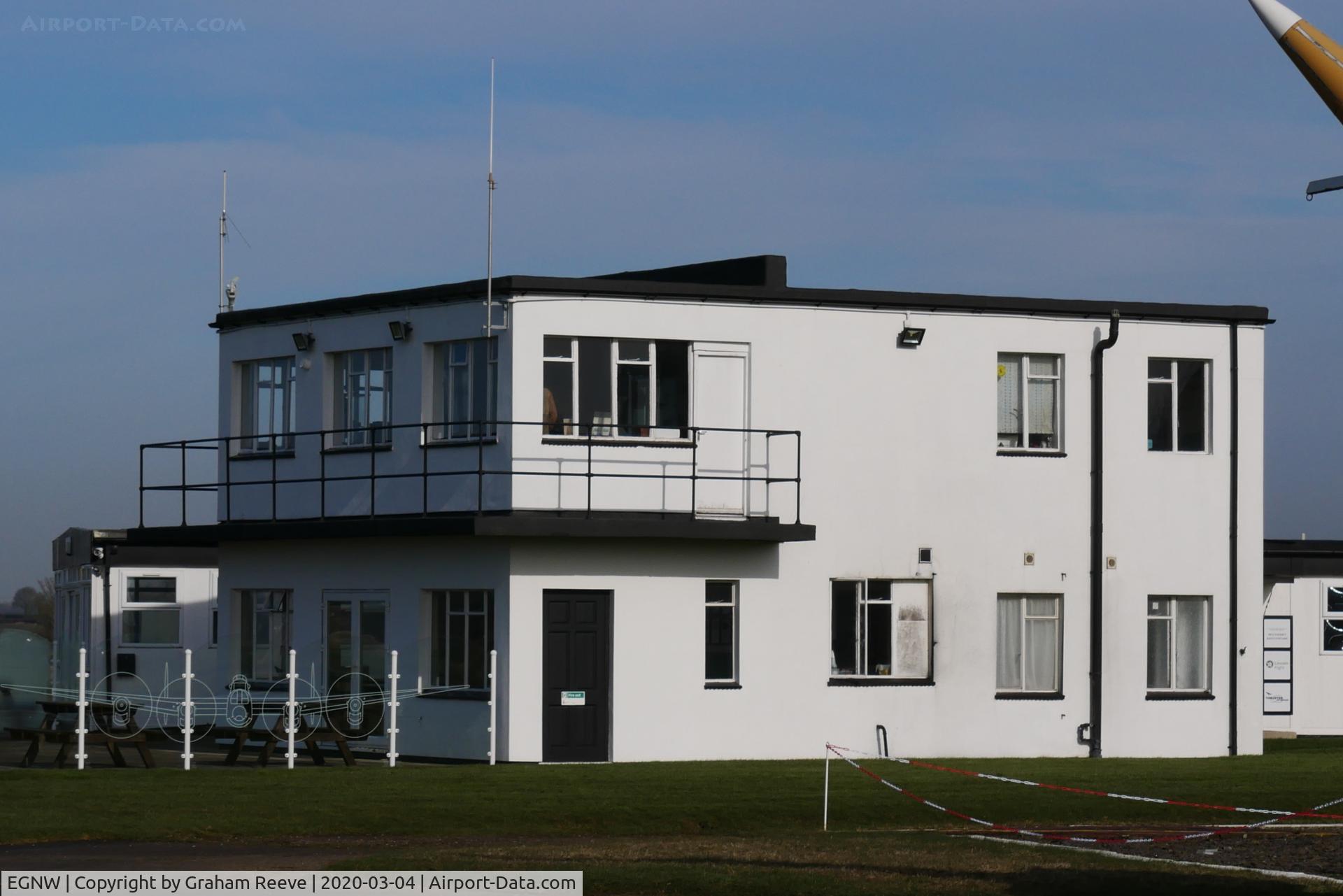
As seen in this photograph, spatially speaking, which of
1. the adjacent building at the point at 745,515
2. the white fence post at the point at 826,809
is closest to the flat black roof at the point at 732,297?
the adjacent building at the point at 745,515

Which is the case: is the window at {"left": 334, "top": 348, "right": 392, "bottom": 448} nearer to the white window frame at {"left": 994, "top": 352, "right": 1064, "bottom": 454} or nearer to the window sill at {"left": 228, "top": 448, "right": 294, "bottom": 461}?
the window sill at {"left": 228, "top": 448, "right": 294, "bottom": 461}

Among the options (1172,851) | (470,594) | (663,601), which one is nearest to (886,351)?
(663,601)

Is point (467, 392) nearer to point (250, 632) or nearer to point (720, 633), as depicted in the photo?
point (720, 633)

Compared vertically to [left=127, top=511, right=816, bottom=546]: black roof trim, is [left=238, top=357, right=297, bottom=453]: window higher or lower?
higher

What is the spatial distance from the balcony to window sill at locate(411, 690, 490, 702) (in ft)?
7.70

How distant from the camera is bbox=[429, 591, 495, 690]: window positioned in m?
28.2

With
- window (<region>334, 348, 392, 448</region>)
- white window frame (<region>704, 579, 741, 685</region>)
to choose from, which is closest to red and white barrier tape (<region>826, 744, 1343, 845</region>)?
white window frame (<region>704, 579, 741, 685</region>)

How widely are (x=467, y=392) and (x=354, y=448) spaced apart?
230cm

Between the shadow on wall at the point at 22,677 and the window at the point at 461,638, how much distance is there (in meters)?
5.33

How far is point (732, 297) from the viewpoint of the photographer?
2892cm

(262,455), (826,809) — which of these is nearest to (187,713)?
(262,455)

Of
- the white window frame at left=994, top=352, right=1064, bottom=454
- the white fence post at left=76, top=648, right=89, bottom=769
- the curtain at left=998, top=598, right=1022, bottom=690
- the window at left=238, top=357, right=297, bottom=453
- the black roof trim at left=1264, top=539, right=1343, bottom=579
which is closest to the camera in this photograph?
the white fence post at left=76, top=648, right=89, bottom=769

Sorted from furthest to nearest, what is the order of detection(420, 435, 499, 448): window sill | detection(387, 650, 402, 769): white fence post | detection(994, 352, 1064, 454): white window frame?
1. detection(994, 352, 1064, 454): white window frame
2. detection(420, 435, 499, 448): window sill
3. detection(387, 650, 402, 769): white fence post

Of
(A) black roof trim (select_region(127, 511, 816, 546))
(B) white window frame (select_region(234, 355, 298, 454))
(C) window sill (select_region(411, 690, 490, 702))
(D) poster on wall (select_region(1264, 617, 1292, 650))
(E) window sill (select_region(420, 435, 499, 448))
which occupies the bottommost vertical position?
(C) window sill (select_region(411, 690, 490, 702))
